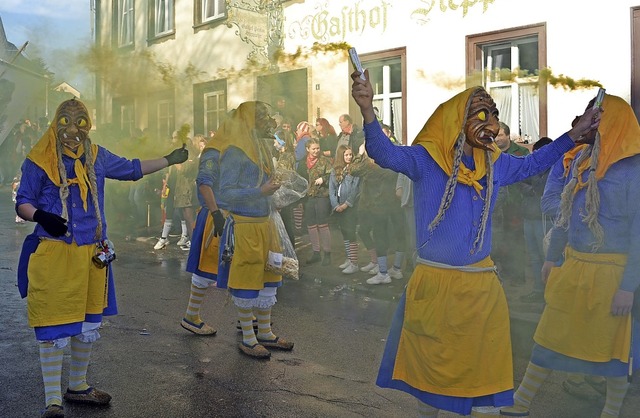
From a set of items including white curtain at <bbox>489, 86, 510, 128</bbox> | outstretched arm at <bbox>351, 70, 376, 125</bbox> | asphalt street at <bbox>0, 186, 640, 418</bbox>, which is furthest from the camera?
white curtain at <bbox>489, 86, 510, 128</bbox>

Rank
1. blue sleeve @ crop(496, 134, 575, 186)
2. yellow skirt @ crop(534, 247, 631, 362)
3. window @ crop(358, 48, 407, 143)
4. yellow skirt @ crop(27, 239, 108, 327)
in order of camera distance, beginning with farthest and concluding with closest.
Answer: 1. window @ crop(358, 48, 407, 143)
2. yellow skirt @ crop(27, 239, 108, 327)
3. yellow skirt @ crop(534, 247, 631, 362)
4. blue sleeve @ crop(496, 134, 575, 186)

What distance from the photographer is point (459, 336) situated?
2.91m

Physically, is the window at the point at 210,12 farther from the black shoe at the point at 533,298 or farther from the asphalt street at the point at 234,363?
the black shoe at the point at 533,298

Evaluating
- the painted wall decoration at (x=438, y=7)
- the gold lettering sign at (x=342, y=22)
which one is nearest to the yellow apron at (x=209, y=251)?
the gold lettering sign at (x=342, y=22)

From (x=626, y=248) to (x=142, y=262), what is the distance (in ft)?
25.1

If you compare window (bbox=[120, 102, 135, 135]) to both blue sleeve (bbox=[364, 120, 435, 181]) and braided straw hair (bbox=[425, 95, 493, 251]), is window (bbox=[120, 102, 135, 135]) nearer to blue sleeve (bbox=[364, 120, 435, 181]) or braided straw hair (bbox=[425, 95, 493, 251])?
blue sleeve (bbox=[364, 120, 435, 181])

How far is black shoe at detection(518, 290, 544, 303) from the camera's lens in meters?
6.61

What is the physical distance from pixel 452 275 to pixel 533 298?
4.00m

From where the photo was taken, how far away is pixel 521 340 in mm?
5539

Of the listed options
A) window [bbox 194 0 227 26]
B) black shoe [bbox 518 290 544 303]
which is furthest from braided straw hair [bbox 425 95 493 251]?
window [bbox 194 0 227 26]

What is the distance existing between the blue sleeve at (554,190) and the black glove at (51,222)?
2604mm

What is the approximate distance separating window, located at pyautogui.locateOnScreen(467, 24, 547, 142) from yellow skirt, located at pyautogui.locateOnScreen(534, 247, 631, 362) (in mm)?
4892

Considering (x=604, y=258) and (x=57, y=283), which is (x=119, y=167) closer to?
(x=57, y=283)

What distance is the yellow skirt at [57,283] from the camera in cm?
384
